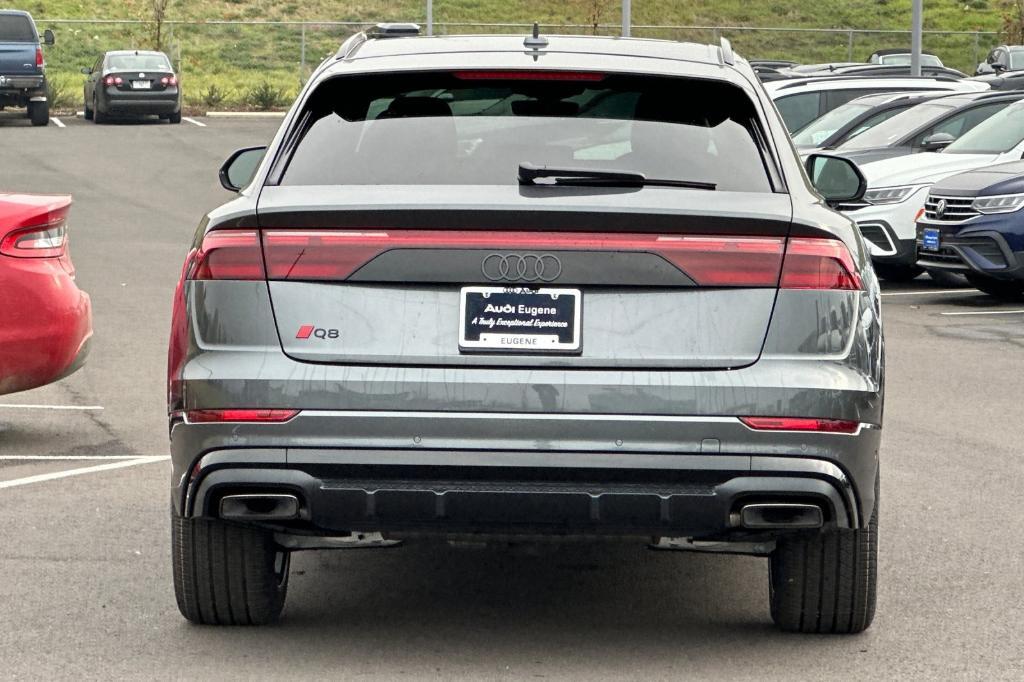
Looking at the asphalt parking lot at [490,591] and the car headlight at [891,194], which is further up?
the car headlight at [891,194]

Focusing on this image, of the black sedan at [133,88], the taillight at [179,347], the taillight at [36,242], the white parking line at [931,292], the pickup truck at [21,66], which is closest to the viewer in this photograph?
the taillight at [179,347]

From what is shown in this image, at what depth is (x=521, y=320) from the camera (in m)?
4.79

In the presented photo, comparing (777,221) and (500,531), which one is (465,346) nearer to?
(500,531)

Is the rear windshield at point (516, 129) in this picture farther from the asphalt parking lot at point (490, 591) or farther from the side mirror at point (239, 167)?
the side mirror at point (239, 167)

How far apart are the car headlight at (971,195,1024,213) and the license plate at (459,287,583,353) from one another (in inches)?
450

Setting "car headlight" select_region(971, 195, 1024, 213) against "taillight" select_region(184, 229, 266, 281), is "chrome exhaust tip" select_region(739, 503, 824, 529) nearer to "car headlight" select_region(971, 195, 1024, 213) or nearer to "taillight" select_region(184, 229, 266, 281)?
"taillight" select_region(184, 229, 266, 281)

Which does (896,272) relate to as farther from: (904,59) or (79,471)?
(904,59)

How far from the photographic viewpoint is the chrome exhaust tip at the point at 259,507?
4871 millimetres

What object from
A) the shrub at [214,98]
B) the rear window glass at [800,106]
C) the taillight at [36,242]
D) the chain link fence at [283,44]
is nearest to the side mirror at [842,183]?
the taillight at [36,242]

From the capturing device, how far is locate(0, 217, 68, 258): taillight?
834 centimetres

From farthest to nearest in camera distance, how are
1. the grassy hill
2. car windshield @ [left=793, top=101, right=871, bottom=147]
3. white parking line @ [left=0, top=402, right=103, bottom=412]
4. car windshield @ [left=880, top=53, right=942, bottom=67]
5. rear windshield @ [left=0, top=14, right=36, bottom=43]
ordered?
the grassy hill, car windshield @ [left=880, top=53, right=942, bottom=67], rear windshield @ [left=0, top=14, right=36, bottom=43], car windshield @ [left=793, top=101, right=871, bottom=147], white parking line @ [left=0, top=402, right=103, bottom=412]

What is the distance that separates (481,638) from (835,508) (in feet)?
3.98

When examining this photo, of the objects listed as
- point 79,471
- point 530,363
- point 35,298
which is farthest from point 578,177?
point 35,298

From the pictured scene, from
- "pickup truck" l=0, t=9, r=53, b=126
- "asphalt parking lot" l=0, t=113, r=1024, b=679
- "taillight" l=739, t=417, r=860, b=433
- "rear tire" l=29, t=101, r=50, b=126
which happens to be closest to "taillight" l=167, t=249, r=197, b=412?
"asphalt parking lot" l=0, t=113, r=1024, b=679
